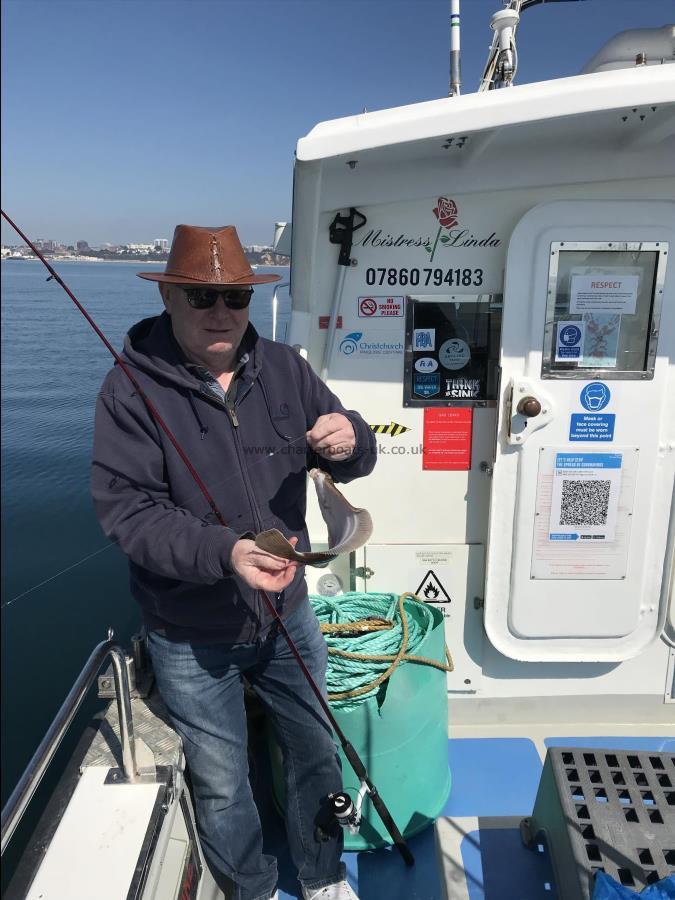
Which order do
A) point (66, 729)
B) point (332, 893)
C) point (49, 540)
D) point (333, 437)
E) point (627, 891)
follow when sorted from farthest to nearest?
point (49, 540), point (332, 893), point (333, 437), point (627, 891), point (66, 729)

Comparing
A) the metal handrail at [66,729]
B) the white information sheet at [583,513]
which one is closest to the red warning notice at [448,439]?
the white information sheet at [583,513]

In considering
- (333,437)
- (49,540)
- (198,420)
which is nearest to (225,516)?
(198,420)

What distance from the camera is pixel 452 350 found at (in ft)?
9.96

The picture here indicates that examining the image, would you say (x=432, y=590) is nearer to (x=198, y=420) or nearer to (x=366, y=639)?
(x=366, y=639)

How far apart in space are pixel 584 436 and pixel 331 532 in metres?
1.58

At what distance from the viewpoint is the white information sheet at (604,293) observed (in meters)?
2.81

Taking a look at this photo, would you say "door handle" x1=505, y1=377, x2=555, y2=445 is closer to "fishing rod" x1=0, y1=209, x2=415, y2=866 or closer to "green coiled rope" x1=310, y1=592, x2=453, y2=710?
"green coiled rope" x1=310, y1=592, x2=453, y2=710

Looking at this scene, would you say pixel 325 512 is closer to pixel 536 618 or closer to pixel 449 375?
pixel 449 375

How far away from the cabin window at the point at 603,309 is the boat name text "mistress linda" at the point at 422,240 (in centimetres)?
32

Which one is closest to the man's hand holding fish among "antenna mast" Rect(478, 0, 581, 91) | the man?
the man

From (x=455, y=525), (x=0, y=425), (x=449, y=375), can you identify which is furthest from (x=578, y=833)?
(x=0, y=425)

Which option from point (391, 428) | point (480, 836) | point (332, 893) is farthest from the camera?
point (391, 428)

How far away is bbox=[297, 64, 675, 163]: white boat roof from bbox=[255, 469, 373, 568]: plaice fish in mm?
1332

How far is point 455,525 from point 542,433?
69 centimetres
